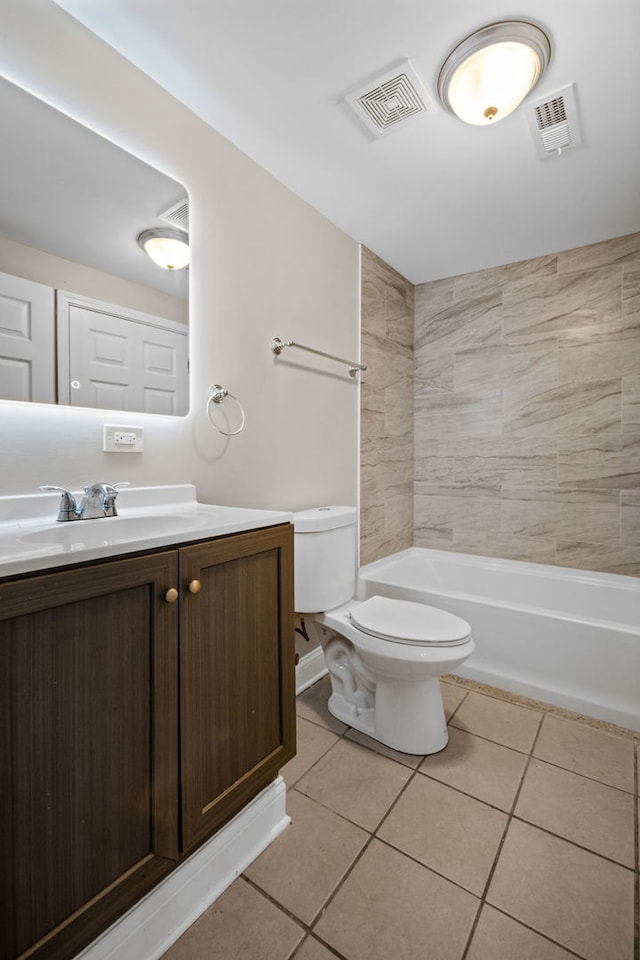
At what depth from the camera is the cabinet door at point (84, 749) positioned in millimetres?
663

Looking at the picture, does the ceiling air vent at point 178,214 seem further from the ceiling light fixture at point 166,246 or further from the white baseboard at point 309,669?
the white baseboard at point 309,669

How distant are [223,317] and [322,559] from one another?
102 centimetres

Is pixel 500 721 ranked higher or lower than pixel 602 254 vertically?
lower

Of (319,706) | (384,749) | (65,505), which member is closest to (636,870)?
(384,749)

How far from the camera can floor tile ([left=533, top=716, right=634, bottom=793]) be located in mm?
→ 1499

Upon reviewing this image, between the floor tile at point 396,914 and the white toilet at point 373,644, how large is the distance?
18.8 inches

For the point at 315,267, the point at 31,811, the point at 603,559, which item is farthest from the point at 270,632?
the point at 603,559

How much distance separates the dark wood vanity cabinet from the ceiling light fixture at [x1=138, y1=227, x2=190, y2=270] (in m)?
0.99

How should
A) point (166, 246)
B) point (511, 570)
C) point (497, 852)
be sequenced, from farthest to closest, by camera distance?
point (511, 570) < point (166, 246) < point (497, 852)

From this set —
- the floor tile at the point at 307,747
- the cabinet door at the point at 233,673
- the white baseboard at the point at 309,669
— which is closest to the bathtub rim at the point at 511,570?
the white baseboard at the point at 309,669

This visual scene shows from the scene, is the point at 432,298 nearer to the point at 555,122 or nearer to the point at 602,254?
the point at 602,254

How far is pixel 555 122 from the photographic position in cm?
155

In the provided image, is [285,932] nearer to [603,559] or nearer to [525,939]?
[525,939]

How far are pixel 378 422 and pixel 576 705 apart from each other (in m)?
1.70
